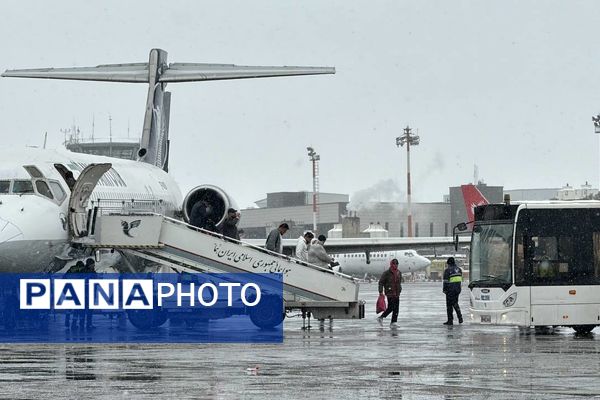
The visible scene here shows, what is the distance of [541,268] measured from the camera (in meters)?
24.6

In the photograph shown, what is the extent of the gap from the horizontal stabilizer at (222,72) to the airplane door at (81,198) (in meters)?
8.39

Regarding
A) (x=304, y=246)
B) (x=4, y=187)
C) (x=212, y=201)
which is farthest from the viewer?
(x=212, y=201)

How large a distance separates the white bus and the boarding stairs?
2698 mm

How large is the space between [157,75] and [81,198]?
1187 centimetres

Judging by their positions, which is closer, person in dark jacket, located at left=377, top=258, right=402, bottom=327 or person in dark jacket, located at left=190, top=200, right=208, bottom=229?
person in dark jacket, located at left=377, top=258, right=402, bottom=327

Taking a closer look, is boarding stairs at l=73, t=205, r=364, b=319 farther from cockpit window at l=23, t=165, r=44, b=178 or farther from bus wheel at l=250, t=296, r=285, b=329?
cockpit window at l=23, t=165, r=44, b=178

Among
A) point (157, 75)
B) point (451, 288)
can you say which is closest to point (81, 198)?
point (451, 288)

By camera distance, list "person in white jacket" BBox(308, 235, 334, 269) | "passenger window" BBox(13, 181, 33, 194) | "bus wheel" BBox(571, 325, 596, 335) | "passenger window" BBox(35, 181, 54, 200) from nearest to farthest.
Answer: "passenger window" BBox(13, 181, 33, 194)
"passenger window" BBox(35, 181, 54, 200)
"bus wheel" BBox(571, 325, 596, 335)
"person in white jacket" BBox(308, 235, 334, 269)

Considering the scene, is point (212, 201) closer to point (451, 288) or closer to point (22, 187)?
point (451, 288)

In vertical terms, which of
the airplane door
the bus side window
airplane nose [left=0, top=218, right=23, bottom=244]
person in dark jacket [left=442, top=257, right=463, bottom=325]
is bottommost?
person in dark jacket [left=442, top=257, right=463, bottom=325]

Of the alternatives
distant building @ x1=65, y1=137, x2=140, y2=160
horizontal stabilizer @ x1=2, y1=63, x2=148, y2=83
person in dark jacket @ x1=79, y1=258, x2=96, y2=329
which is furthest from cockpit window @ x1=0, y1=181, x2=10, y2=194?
distant building @ x1=65, y1=137, x2=140, y2=160

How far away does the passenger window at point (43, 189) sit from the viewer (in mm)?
24583

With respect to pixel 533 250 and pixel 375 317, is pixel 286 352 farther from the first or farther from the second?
pixel 375 317

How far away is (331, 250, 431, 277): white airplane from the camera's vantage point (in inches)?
3686
